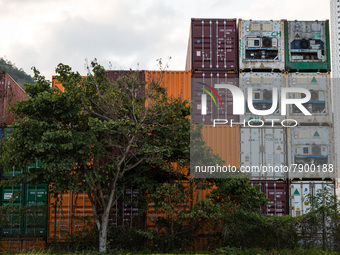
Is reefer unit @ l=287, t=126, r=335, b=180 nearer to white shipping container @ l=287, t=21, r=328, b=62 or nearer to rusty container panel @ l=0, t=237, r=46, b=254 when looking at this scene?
white shipping container @ l=287, t=21, r=328, b=62

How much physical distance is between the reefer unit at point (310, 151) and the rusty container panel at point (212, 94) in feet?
7.47

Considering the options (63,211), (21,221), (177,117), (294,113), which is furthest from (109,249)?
(294,113)

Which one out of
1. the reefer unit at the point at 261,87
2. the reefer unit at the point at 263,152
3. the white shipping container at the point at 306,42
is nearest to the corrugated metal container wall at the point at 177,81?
the reefer unit at the point at 261,87

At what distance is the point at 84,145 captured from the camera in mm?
11414

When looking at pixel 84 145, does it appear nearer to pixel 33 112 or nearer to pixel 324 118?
pixel 33 112

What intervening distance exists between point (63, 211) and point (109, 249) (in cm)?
278

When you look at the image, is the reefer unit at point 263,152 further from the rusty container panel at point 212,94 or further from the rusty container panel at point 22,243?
the rusty container panel at point 22,243

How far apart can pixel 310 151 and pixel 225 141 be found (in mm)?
3070

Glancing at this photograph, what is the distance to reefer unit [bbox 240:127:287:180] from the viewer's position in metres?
14.2

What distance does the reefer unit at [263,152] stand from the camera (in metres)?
14.2

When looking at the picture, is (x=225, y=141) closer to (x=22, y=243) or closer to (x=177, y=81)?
(x=177, y=81)

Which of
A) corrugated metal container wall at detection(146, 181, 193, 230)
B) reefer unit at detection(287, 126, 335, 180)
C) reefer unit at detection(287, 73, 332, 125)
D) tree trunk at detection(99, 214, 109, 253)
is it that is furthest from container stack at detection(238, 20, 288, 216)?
tree trunk at detection(99, 214, 109, 253)

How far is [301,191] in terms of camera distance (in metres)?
13.9

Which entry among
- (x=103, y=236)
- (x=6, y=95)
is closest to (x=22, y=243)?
(x=103, y=236)
